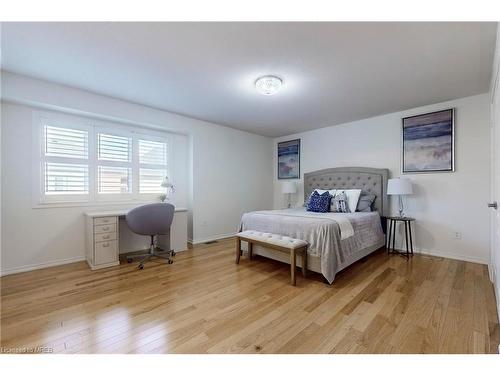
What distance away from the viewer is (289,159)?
5395 millimetres

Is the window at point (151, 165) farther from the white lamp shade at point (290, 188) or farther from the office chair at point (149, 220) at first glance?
the white lamp shade at point (290, 188)

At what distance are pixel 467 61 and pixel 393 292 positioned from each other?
96.4 inches

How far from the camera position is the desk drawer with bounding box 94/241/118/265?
2.90 m

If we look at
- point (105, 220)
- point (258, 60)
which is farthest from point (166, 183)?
point (258, 60)

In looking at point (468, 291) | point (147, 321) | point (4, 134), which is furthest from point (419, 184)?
point (4, 134)

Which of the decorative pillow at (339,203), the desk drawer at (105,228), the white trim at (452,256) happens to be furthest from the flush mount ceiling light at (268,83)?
the white trim at (452,256)

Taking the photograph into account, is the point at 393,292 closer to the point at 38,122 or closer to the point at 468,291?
the point at 468,291

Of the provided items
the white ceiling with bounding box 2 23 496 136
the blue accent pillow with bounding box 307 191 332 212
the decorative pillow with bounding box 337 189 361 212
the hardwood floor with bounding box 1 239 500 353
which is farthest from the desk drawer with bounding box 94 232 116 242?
the decorative pillow with bounding box 337 189 361 212

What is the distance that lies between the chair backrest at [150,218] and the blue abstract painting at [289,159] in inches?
122

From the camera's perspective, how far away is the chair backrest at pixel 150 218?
2955 millimetres

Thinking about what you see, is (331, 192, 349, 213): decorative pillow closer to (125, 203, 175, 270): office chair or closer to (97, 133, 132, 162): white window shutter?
(125, 203, 175, 270): office chair

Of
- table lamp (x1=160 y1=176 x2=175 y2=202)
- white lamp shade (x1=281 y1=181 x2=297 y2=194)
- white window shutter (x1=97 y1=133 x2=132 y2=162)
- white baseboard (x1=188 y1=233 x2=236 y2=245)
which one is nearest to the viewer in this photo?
white window shutter (x1=97 y1=133 x2=132 y2=162)

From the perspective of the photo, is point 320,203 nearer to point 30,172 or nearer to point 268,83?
point 268,83

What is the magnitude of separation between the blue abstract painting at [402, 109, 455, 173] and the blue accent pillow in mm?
1332
